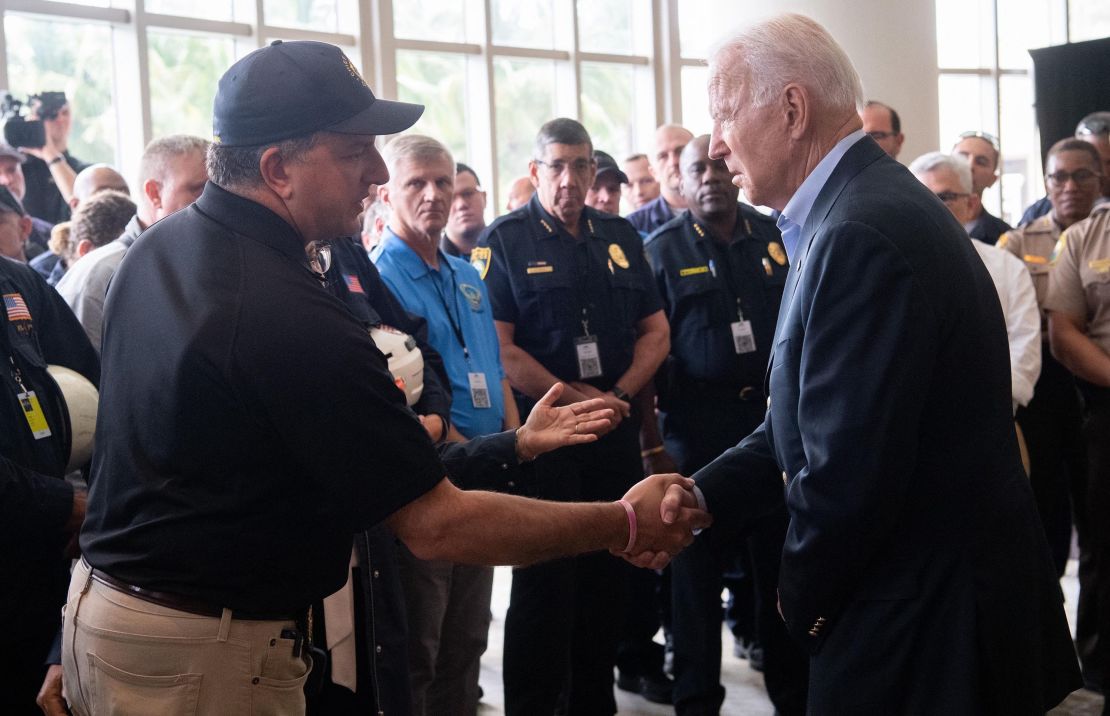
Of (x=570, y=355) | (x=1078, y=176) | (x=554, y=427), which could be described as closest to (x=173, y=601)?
(x=554, y=427)

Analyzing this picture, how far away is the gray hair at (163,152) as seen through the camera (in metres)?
3.27

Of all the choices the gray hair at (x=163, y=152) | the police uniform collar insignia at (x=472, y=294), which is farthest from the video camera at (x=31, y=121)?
the police uniform collar insignia at (x=472, y=294)

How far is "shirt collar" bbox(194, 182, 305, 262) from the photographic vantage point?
1.79 m

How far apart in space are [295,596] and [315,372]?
422mm

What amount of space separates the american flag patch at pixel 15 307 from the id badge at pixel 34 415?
192 millimetres

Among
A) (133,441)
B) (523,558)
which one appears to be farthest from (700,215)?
(133,441)

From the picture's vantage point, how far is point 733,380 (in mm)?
4113

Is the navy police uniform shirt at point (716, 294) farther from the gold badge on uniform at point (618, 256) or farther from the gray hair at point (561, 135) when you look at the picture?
the gray hair at point (561, 135)

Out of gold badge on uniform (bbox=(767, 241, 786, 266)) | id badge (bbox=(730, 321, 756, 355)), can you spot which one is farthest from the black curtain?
id badge (bbox=(730, 321, 756, 355))

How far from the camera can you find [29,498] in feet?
7.43

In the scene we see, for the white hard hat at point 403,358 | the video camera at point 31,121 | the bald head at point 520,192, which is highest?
the video camera at point 31,121

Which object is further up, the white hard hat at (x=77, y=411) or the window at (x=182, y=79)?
the window at (x=182, y=79)

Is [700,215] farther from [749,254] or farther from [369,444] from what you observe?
[369,444]

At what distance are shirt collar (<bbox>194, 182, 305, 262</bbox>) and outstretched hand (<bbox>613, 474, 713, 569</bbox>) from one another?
90 centimetres
